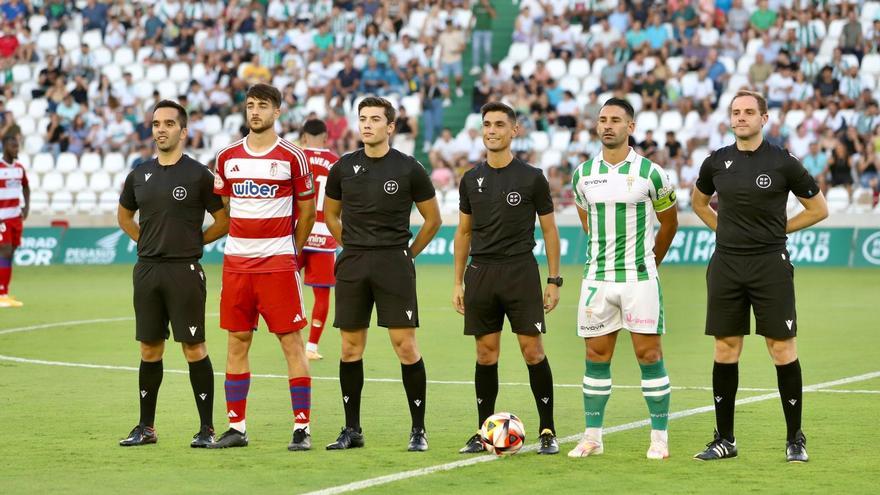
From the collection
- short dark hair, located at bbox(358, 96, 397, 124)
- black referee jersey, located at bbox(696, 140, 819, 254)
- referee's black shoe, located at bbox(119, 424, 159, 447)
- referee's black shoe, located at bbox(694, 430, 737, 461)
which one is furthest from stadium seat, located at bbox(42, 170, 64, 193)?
referee's black shoe, located at bbox(694, 430, 737, 461)

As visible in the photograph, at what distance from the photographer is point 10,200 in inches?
779

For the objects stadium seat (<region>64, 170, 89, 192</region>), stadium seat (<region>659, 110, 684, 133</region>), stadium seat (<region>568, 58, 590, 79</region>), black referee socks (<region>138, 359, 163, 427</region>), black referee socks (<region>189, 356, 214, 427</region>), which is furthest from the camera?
stadium seat (<region>568, 58, 590, 79</region>)

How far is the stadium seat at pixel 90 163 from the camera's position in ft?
104

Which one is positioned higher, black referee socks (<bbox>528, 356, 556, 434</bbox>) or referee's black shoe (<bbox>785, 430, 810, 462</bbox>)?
black referee socks (<bbox>528, 356, 556, 434</bbox>)

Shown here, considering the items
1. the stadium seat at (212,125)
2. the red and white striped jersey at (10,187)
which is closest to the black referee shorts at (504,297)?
the red and white striped jersey at (10,187)

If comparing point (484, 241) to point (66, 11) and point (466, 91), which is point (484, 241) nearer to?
point (466, 91)

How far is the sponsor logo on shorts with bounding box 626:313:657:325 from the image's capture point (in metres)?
9.20

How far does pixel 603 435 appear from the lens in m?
10.2

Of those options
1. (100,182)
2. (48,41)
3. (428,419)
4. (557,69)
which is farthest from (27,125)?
(428,419)

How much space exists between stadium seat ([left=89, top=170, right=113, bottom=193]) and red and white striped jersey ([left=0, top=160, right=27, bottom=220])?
11370mm

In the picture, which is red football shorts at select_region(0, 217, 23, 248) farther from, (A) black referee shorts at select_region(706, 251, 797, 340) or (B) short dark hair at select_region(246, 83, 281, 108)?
(A) black referee shorts at select_region(706, 251, 797, 340)

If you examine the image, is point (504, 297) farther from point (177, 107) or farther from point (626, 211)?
point (177, 107)

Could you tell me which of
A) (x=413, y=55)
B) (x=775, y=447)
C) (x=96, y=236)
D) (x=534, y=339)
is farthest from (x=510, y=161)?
(x=413, y=55)

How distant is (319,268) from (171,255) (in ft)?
15.8
